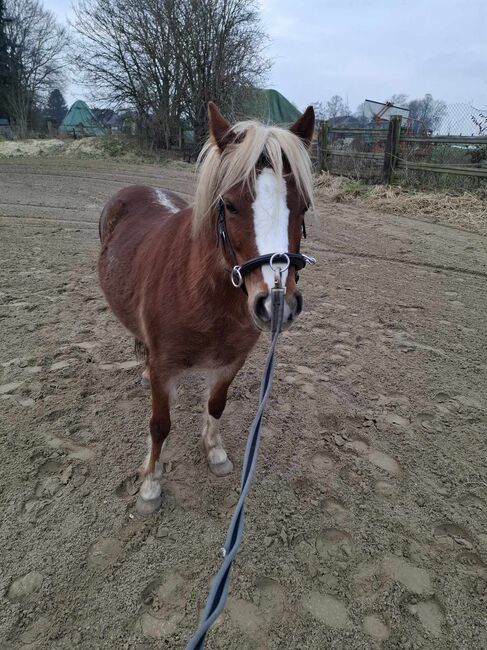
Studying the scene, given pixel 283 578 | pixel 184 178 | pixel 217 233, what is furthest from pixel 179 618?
pixel 184 178

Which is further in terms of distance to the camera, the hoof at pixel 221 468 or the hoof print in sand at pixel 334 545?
the hoof at pixel 221 468

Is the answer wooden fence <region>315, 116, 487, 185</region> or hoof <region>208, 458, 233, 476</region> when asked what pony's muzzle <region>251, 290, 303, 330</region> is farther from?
wooden fence <region>315, 116, 487, 185</region>

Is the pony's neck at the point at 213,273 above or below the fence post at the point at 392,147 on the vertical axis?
below

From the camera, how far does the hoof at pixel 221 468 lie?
2447mm

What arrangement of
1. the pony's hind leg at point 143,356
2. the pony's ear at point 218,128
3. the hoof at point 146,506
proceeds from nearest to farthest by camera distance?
the pony's ear at point 218,128, the hoof at point 146,506, the pony's hind leg at point 143,356

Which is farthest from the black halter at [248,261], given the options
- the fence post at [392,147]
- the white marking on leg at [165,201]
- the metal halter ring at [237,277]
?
the fence post at [392,147]

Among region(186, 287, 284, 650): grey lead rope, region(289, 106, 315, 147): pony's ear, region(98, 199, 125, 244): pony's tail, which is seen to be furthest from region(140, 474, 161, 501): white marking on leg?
region(98, 199, 125, 244): pony's tail

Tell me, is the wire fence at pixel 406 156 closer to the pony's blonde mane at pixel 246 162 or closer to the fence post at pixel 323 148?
the fence post at pixel 323 148

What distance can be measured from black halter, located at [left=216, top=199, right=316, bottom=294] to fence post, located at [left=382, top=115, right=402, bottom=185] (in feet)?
35.6

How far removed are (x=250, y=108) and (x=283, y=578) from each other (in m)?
22.6

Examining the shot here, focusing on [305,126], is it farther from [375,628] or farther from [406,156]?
[406,156]

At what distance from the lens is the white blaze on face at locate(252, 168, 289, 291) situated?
59.2 inches

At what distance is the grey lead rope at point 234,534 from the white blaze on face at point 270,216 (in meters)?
0.12

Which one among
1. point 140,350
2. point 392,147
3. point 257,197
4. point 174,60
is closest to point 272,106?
point 174,60
